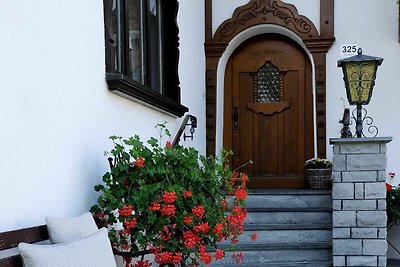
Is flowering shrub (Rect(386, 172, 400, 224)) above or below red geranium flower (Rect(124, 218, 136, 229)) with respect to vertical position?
below

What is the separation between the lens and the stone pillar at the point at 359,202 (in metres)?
3.25

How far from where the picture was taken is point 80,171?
2.23 meters

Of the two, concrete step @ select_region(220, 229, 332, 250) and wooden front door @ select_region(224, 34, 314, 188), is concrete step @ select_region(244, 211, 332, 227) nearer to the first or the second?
concrete step @ select_region(220, 229, 332, 250)

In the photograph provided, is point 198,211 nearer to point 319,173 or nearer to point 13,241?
point 13,241

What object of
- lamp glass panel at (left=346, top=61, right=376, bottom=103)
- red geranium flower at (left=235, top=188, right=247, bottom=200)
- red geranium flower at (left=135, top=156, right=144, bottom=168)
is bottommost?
red geranium flower at (left=235, top=188, right=247, bottom=200)

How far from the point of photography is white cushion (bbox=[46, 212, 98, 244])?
1.73m

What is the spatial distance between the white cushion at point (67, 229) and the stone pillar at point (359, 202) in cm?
198

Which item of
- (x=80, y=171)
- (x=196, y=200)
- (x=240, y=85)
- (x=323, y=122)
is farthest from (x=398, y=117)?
(x=80, y=171)

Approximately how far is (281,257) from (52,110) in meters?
2.12

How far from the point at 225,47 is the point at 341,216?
7.15 ft

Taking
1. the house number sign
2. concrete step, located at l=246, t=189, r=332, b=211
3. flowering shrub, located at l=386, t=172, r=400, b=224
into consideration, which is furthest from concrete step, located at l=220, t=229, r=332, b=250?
the house number sign

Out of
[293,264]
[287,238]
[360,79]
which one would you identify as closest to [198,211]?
[293,264]

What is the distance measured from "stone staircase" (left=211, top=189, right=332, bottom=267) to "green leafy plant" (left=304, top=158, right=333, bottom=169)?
281 mm

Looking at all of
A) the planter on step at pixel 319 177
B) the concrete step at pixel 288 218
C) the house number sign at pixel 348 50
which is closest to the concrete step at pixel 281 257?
the concrete step at pixel 288 218
